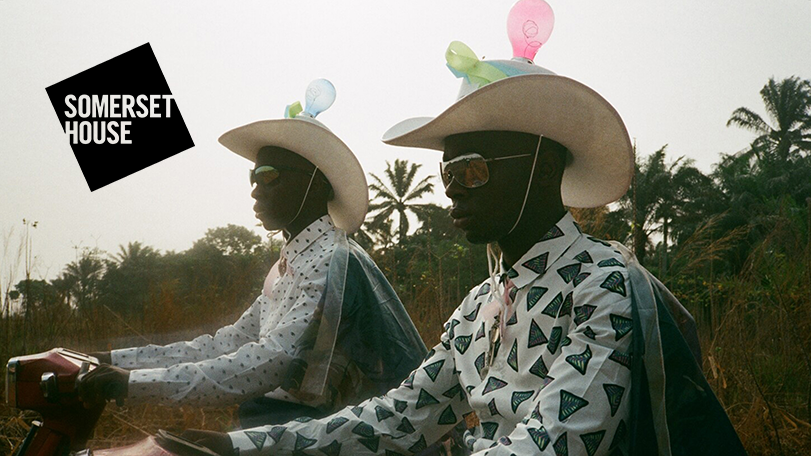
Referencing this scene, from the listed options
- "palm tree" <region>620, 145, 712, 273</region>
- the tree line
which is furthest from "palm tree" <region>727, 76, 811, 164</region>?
the tree line

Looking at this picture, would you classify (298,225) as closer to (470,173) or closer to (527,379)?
(470,173)

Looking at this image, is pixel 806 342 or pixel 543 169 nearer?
pixel 543 169

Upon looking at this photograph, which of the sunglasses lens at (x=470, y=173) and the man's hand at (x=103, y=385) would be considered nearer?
the man's hand at (x=103, y=385)

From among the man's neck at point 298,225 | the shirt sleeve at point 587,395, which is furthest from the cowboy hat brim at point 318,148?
the shirt sleeve at point 587,395

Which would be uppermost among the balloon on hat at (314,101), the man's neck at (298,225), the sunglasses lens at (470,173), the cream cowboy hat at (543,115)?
the balloon on hat at (314,101)

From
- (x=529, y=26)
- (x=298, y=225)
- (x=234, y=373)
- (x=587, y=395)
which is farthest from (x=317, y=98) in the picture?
(x=587, y=395)

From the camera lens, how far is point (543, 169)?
228 centimetres

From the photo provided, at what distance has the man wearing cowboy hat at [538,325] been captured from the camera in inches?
69.4

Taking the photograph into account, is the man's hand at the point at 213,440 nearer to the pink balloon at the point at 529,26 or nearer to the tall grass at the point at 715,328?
the tall grass at the point at 715,328

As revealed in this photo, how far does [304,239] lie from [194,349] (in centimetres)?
87

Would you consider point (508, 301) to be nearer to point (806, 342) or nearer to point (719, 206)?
point (806, 342)

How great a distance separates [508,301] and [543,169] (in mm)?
447

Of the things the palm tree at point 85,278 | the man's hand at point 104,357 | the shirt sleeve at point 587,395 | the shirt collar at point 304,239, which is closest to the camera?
the shirt sleeve at point 587,395

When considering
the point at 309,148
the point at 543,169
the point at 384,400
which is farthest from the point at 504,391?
the point at 309,148
